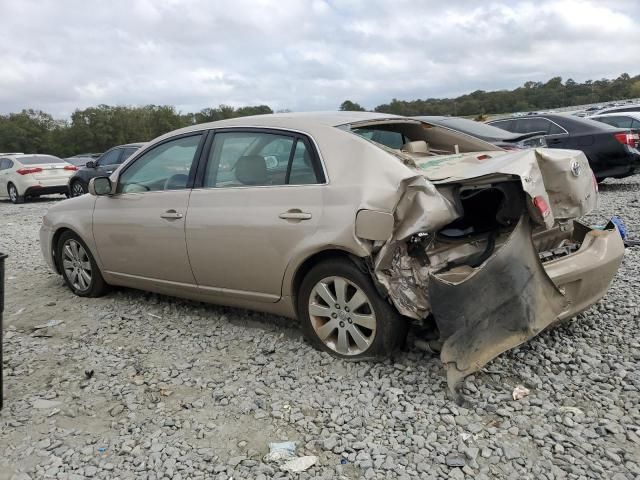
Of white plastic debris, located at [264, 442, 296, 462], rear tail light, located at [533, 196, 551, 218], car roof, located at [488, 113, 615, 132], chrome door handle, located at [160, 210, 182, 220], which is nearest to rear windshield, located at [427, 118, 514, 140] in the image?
car roof, located at [488, 113, 615, 132]

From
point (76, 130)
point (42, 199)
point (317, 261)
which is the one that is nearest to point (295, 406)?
point (317, 261)

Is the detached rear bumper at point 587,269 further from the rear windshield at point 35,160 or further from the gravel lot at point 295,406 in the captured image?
the rear windshield at point 35,160

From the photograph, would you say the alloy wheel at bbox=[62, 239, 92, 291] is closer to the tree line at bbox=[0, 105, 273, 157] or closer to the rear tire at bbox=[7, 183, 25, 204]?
the rear tire at bbox=[7, 183, 25, 204]

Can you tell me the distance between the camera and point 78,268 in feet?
17.9

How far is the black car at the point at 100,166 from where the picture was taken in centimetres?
1447

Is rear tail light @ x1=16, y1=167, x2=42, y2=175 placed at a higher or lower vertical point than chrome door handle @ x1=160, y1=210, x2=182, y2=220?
higher

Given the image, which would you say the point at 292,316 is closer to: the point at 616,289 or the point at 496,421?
the point at 496,421

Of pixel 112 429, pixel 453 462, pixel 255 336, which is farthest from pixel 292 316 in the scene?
pixel 453 462

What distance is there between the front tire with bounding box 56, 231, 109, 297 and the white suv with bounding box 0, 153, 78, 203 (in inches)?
452

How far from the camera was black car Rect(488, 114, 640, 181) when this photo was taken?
10227 millimetres

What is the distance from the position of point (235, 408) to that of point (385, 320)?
3.39 ft

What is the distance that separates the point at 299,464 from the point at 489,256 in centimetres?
160

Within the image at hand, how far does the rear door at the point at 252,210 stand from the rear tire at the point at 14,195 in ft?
46.4

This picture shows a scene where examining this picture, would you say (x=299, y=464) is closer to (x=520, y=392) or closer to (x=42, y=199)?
(x=520, y=392)
